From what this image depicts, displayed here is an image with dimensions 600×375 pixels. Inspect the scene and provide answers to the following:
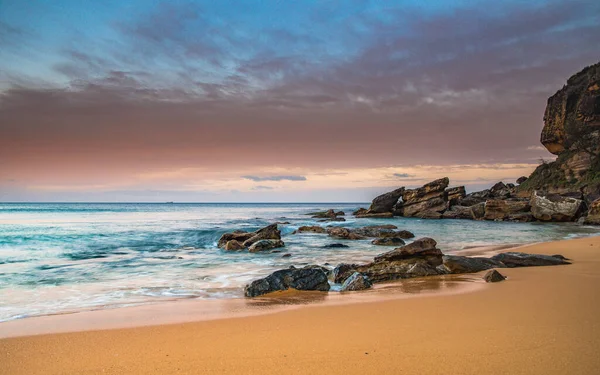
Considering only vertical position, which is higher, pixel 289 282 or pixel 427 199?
pixel 427 199

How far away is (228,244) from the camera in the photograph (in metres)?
17.2

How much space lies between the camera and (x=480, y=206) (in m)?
43.1

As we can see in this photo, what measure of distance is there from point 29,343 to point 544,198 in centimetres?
4228

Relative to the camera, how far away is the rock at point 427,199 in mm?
48125

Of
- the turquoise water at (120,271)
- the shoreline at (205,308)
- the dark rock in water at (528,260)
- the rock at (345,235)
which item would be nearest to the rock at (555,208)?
the turquoise water at (120,271)

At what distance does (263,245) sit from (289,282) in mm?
9118

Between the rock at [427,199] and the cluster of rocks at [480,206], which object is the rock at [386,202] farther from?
the rock at [427,199]

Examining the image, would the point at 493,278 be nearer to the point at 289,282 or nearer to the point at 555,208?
the point at 289,282

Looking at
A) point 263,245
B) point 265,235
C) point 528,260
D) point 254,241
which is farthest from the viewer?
point 265,235

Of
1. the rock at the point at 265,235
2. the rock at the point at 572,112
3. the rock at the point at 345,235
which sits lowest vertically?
the rock at the point at 345,235

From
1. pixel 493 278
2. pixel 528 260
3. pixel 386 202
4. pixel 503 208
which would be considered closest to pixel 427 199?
pixel 386 202

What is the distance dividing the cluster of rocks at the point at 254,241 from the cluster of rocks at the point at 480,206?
27.7 m

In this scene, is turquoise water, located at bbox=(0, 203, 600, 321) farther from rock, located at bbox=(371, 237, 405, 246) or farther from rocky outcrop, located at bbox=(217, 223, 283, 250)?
rock, located at bbox=(371, 237, 405, 246)

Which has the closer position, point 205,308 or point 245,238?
point 205,308
